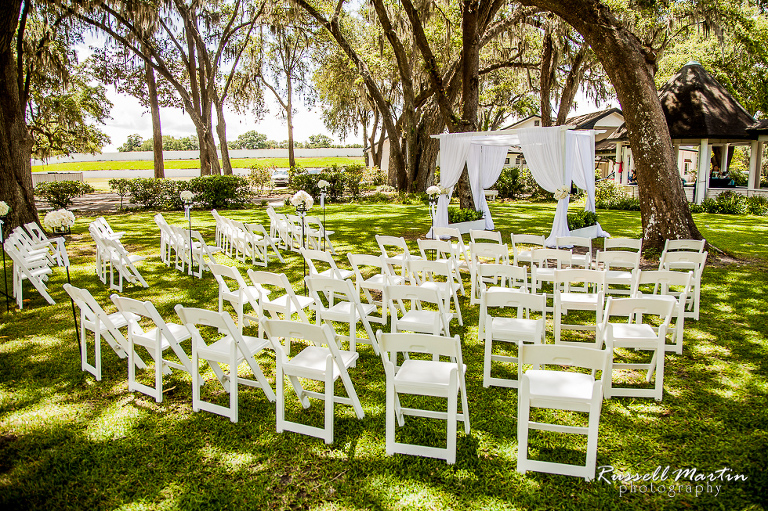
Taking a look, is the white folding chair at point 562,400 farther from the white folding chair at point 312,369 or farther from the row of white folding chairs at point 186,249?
the row of white folding chairs at point 186,249

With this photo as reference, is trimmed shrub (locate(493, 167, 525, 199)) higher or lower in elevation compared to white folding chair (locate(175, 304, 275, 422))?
higher

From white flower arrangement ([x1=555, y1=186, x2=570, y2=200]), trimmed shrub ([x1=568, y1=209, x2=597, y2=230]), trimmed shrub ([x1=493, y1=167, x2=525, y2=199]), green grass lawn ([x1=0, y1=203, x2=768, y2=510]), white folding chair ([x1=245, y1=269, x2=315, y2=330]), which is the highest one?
trimmed shrub ([x1=493, y1=167, x2=525, y2=199])

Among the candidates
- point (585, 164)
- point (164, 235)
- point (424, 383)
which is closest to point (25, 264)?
point (164, 235)

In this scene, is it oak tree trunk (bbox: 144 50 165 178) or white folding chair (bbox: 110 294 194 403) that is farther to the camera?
oak tree trunk (bbox: 144 50 165 178)

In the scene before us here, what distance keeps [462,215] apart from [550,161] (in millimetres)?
2647

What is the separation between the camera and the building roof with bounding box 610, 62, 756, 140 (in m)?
16.5

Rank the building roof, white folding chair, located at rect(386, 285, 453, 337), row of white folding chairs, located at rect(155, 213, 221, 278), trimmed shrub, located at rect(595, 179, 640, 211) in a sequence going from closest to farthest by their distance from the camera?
white folding chair, located at rect(386, 285, 453, 337) → row of white folding chairs, located at rect(155, 213, 221, 278) → the building roof → trimmed shrub, located at rect(595, 179, 640, 211)

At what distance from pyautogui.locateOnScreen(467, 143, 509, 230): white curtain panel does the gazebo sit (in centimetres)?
832

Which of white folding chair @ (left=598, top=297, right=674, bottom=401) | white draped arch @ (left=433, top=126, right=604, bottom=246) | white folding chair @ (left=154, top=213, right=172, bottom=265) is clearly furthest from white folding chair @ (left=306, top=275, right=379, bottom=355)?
white draped arch @ (left=433, top=126, right=604, bottom=246)

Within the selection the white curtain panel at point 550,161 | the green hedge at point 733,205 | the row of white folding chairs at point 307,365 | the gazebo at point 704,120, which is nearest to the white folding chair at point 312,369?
the row of white folding chairs at point 307,365

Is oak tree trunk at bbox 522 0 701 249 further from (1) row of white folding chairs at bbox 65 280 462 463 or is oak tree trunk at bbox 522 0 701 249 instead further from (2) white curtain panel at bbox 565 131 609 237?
(1) row of white folding chairs at bbox 65 280 462 463

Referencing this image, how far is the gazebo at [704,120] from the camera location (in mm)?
16562

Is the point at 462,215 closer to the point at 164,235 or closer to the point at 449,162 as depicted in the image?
the point at 449,162

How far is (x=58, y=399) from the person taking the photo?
3.85 metres
